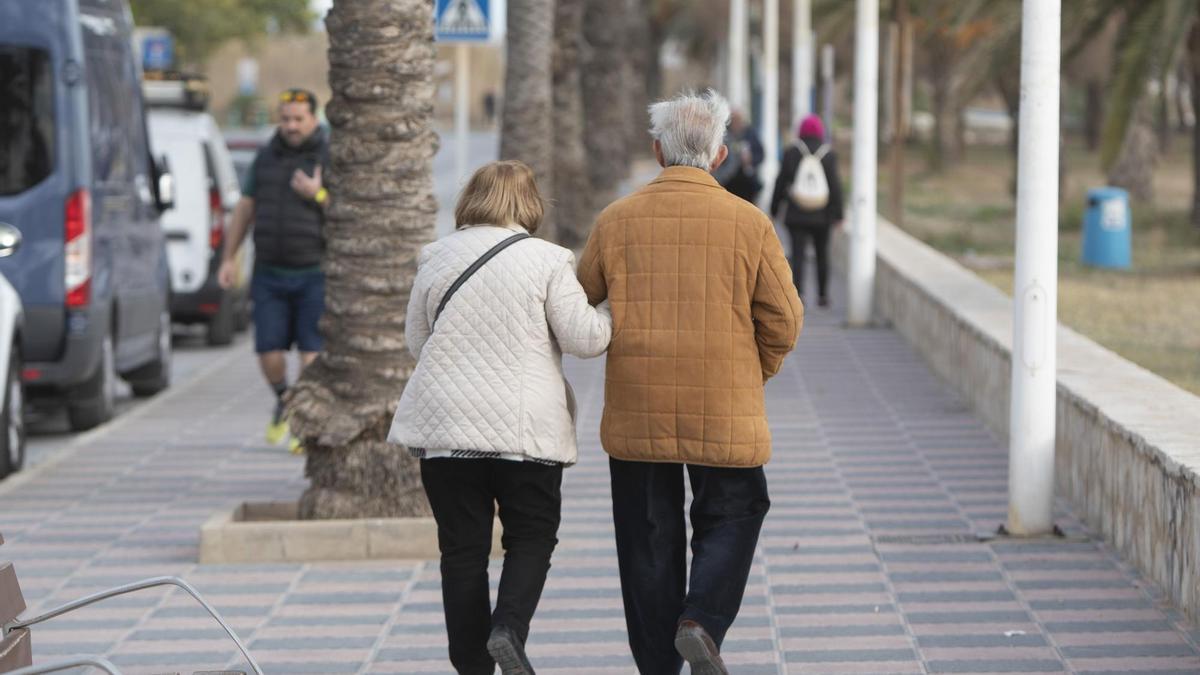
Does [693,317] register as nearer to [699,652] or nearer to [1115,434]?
[699,652]

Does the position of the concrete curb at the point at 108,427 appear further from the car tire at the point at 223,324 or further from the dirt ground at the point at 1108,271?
the dirt ground at the point at 1108,271

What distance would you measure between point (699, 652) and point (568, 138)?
16.9 metres

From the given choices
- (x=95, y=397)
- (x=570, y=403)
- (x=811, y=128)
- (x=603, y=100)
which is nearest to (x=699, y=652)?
(x=570, y=403)

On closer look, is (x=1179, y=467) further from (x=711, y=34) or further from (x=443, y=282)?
(x=711, y=34)

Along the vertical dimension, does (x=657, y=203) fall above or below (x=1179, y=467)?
above

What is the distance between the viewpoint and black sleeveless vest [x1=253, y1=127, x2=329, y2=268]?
9.98 m

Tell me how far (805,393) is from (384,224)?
480 centimetres

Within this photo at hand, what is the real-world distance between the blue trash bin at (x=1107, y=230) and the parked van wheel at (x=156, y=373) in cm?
1102

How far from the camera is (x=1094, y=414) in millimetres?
7664

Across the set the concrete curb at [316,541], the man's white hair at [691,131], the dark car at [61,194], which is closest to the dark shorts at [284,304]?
the dark car at [61,194]

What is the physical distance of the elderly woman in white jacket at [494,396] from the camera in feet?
17.1

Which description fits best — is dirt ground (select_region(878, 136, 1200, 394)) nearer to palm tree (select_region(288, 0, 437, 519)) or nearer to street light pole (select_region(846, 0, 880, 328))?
street light pole (select_region(846, 0, 880, 328))

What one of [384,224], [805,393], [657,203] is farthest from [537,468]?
[805,393]

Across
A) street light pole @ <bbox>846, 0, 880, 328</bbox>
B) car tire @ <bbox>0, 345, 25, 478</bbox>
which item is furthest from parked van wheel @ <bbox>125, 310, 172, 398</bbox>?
street light pole @ <bbox>846, 0, 880, 328</bbox>
